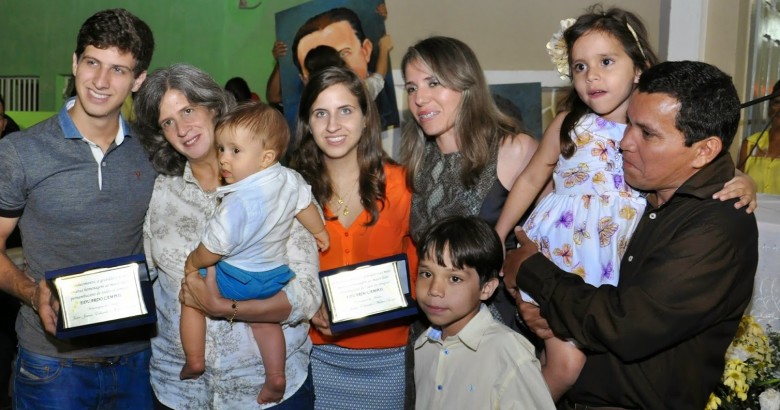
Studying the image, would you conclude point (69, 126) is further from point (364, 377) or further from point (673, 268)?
point (673, 268)

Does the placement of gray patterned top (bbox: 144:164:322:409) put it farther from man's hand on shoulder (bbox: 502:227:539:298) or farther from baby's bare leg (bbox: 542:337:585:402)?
baby's bare leg (bbox: 542:337:585:402)

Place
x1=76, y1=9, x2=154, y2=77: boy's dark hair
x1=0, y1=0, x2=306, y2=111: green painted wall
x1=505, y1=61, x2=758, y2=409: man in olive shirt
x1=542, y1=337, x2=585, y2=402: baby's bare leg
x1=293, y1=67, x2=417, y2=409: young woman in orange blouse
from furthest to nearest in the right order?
x1=0, y1=0, x2=306, y2=111: green painted wall
x1=293, y1=67, x2=417, y2=409: young woman in orange blouse
x1=76, y1=9, x2=154, y2=77: boy's dark hair
x1=542, y1=337, x2=585, y2=402: baby's bare leg
x1=505, y1=61, x2=758, y2=409: man in olive shirt

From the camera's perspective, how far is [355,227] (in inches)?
129

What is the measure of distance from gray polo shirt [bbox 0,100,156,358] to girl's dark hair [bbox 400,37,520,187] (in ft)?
3.65

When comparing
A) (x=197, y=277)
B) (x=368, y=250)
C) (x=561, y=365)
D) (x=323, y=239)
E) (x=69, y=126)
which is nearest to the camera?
(x=561, y=365)

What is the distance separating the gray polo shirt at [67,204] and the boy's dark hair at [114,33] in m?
0.27

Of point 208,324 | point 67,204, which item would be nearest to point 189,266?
point 208,324

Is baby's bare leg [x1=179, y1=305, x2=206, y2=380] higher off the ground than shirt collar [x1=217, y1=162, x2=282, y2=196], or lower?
lower

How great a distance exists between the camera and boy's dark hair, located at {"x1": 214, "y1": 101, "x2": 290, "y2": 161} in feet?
9.46

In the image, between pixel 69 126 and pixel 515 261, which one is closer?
pixel 515 261

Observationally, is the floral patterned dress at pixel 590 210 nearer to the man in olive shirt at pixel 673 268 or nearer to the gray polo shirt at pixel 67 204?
the man in olive shirt at pixel 673 268

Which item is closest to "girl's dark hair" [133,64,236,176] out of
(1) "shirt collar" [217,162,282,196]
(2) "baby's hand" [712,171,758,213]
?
(1) "shirt collar" [217,162,282,196]

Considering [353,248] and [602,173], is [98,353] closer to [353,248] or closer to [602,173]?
[353,248]

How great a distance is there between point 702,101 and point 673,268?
1.55 ft
